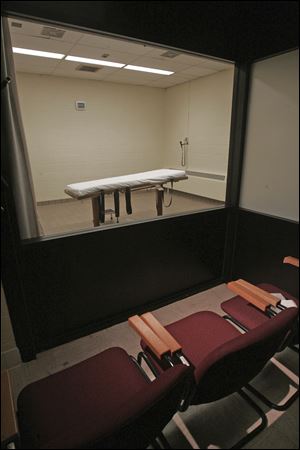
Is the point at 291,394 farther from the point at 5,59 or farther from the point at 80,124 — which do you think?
the point at 80,124

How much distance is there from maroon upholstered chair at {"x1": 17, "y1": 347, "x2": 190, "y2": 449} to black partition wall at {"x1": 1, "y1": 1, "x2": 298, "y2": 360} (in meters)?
0.64

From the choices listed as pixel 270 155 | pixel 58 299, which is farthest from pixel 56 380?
pixel 270 155

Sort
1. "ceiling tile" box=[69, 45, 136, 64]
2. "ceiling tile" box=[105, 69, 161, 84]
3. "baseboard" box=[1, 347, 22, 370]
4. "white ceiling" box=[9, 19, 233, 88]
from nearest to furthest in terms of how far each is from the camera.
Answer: "baseboard" box=[1, 347, 22, 370]
"white ceiling" box=[9, 19, 233, 88]
"ceiling tile" box=[69, 45, 136, 64]
"ceiling tile" box=[105, 69, 161, 84]

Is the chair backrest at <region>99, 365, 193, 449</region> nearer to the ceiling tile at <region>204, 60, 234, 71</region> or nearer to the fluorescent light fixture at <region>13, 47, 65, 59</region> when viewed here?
the fluorescent light fixture at <region>13, 47, 65, 59</region>

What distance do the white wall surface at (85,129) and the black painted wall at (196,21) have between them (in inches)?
171

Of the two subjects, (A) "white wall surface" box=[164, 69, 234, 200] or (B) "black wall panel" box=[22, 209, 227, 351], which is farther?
(A) "white wall surface" box=[164, 69, 234, 200]

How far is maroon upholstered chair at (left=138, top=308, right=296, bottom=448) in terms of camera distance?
93 cm

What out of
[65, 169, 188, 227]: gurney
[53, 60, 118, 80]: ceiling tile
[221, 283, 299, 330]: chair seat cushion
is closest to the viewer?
[221, 283, 299, 330]: chair seat cushion

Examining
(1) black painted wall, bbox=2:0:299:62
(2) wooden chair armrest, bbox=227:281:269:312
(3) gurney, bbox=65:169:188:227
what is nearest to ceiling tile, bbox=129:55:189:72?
(3) gurney, bbox=65:169:188:227

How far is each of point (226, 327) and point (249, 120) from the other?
1507mm

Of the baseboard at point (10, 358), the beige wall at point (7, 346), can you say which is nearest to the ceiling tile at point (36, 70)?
the beige wall at point (7, 346)

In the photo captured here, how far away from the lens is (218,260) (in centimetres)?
250

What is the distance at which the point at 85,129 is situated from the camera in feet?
18.7

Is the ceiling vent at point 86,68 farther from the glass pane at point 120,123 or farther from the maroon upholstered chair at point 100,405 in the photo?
the maroon upholstered chair at point 100,405
